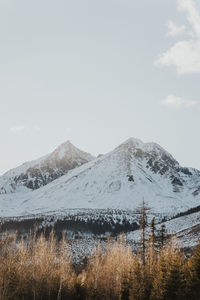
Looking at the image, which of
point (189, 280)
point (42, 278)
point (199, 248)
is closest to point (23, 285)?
point (42, 278)

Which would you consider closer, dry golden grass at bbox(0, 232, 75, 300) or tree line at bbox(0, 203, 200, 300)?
dry golden grass at bbox(0, 232, 75, 300)

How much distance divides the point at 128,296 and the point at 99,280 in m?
10.4

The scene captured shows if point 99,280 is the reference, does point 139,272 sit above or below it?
above

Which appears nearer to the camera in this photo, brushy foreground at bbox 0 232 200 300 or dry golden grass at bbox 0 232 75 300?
dry golden grass at bbox 0 232 75 300

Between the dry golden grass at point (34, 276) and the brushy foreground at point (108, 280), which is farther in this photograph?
the brushy foreground at point (108, 280)

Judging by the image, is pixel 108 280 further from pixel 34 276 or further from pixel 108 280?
pixel 34 276

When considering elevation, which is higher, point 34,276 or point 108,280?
point 34,276

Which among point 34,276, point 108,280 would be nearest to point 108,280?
point 108,280

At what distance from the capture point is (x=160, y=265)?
37.9 metres

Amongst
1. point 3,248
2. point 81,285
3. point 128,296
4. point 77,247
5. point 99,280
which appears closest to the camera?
point 3,248

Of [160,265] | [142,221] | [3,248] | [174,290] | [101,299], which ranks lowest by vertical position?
[101,299]

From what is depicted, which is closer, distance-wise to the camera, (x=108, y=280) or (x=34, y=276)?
(x=34, y=276)

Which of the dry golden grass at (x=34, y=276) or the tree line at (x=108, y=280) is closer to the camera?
the dry golden grass at (x=34, y=276)

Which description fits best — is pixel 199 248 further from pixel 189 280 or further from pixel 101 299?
pixel 101 299
